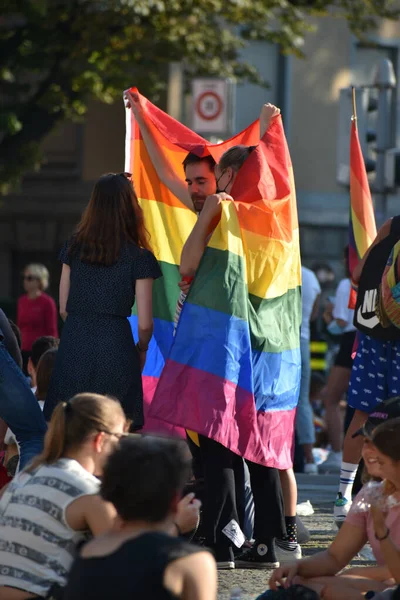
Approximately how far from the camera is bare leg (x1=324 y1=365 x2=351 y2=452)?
9883mm

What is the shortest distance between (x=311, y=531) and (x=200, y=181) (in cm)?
198

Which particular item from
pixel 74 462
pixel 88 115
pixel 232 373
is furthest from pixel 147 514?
pixel 88 115

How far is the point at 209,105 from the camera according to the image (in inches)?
521

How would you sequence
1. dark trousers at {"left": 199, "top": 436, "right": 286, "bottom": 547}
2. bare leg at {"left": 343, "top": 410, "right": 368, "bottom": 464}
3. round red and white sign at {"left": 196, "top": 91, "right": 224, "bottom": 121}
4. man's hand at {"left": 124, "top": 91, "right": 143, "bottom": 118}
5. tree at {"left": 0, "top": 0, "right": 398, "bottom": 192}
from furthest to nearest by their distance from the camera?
tree at {"left": 0, "top": 0, "right": 398, "bottom": 192} → round red and white sign at {"left": 196, "top": 91, "right": 224, "bottom": 121} → man's hand at {"left": 124, "top": 91, "right": 143, "bottom": 118} → bare leg at {"left": 343, "top": 410, "right": 368, "bottom": 464} → dark trousers at {"left": 199, "top": 436, "right": 286, "bottom": 547}

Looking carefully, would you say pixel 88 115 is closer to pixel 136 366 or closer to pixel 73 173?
pixel 73 173

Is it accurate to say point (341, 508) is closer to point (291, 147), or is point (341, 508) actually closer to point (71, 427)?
point (71, 427)

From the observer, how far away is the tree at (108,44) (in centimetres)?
1797

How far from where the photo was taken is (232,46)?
19656 millimetres

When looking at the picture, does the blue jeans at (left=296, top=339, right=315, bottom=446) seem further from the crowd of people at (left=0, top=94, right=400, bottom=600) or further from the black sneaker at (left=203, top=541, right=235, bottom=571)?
the black sneaker at (left=203, top=541, right=235, bottom=571)

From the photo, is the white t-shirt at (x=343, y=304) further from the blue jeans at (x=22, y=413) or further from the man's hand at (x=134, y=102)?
the blue jeans at (x=22, y=413)

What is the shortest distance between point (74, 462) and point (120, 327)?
5.27 feet

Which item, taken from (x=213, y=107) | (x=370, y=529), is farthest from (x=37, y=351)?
(x=213, y=107)

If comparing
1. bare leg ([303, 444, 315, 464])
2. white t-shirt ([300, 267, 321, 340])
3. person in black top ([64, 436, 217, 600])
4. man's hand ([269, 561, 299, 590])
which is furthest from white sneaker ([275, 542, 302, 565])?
bare leg ([303, 444, 315, 464])

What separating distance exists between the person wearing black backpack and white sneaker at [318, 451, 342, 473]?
3827 millimetres
